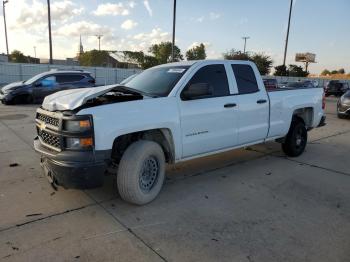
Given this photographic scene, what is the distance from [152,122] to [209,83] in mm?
1347

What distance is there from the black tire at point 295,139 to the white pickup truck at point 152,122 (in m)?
0.69

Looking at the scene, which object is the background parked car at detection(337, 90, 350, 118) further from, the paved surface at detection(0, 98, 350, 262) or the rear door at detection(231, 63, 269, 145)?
the rear door at detection(231, 63, 269, 145)

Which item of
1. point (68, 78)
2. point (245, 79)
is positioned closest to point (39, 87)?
point (68, 78)

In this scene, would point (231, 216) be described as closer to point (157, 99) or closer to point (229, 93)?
point (157, 99)

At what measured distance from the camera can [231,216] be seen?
165 inches

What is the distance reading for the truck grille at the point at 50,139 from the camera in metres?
4.08

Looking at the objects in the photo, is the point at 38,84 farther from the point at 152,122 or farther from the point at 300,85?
the point at 152,122

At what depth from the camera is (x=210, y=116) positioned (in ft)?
16.7

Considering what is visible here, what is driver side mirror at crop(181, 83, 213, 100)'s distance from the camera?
4.74 metres

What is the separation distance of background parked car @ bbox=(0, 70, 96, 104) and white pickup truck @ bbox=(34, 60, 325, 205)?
11.8 m

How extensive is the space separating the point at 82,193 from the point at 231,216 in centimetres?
205

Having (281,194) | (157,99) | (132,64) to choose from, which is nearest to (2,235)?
(157,99)

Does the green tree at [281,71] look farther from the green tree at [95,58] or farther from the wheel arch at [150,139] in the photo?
the wheel arch at [150,139]

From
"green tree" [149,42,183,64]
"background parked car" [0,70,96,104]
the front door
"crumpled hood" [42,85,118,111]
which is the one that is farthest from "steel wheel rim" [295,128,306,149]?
"green tree" [149,42,183,64]
